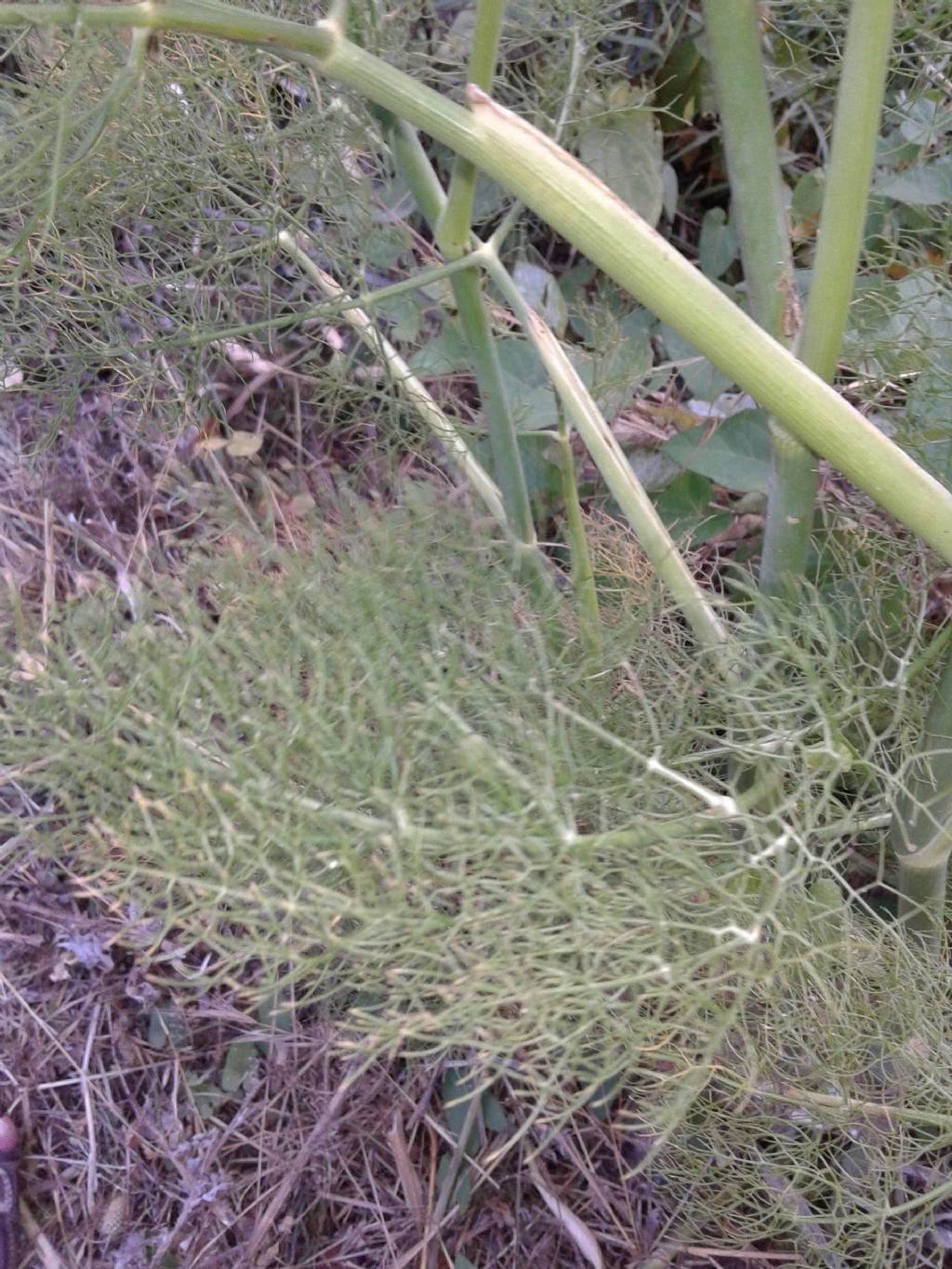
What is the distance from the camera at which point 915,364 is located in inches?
30.3

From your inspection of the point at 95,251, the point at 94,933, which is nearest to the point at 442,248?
the point at 95,251

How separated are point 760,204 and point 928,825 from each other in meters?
0.41

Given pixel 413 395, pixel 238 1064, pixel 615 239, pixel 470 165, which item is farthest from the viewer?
pixel 238 1064

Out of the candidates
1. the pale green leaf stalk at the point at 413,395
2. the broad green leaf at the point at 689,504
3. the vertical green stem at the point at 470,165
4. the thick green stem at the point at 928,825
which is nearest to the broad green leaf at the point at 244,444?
the pale green leaf stalk at the point at 413,395

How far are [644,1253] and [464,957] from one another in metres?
0.58

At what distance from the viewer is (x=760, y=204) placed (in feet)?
1.93

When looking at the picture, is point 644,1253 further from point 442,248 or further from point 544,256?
point 544,256

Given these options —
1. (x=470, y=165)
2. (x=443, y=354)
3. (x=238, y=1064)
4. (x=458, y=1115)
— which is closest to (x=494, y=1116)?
(x=458, y=1115)

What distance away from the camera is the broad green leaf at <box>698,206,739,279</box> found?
1.17 meters

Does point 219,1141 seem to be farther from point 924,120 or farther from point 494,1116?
point 924,120

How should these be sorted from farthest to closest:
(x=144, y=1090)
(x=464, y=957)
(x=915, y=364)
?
(x=144, y=1090)
(x=915, y=364)
(x=464, y=957)

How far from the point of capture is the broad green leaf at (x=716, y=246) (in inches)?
46.1

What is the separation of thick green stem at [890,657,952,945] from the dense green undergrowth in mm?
25

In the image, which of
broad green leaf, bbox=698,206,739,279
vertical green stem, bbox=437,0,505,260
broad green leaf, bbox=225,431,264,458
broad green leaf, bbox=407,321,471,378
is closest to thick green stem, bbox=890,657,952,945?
vertical green stem, bbox=437,0,505,260
